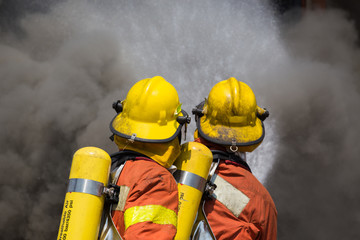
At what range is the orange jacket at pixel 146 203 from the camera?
7.92ft

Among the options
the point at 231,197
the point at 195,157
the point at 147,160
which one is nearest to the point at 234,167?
the point at 231,197

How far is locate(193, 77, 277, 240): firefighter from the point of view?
3.23 meters

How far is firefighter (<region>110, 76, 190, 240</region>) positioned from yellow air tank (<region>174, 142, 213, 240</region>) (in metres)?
0.12

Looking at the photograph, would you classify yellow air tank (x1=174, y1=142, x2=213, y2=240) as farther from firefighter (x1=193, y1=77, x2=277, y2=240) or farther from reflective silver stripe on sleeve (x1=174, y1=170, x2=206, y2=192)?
firefighter (x1=193, y1=77, x2=277, y2=240)

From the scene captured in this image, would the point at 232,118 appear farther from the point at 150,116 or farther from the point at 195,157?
the point at 150,116

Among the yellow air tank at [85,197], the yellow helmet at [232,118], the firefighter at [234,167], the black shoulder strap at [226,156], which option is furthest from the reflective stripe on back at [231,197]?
the yellow air tank at [85,197]

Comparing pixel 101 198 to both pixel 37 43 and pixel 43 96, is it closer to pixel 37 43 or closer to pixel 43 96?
pixel 43 96

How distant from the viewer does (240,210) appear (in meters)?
3.25

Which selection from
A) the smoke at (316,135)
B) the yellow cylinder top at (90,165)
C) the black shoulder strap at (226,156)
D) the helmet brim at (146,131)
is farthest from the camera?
the smoke at (316,135)

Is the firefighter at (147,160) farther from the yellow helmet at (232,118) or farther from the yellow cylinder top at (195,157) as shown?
the yellow helmet at (232,118)

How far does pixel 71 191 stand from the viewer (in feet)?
8.30

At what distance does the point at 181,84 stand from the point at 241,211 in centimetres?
397

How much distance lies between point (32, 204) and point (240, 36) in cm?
452

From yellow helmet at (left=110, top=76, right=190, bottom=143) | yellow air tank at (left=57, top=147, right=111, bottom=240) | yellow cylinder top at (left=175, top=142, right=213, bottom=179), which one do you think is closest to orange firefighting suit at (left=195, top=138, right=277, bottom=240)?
yellow cylinder top at (left=175, top=142, right=213, bottom=179)
